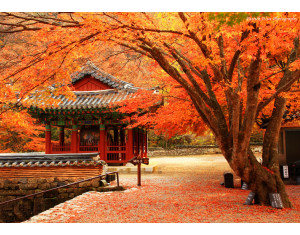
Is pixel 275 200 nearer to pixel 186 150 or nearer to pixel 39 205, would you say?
Result: pixel 39 205

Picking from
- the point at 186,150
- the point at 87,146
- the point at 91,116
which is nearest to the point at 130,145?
the point at 87,146

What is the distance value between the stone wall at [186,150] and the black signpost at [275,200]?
24500 mm

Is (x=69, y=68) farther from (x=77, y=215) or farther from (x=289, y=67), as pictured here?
(x=289, y=67)

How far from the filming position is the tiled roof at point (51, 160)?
368 inches

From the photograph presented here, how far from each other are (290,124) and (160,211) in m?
6.82

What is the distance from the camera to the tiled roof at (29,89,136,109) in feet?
42.8

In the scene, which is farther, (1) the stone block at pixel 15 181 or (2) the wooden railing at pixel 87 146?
(2) the wooden railing at pixel 87 146

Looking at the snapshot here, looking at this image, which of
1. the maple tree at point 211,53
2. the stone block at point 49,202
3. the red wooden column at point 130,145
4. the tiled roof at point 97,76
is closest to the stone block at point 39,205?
the stone block at point 49,202

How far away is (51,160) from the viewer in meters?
9.73

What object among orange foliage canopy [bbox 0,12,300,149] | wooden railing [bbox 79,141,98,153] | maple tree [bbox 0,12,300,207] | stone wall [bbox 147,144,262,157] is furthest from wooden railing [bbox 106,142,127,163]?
stone wall [bbox 147,144,262,157]

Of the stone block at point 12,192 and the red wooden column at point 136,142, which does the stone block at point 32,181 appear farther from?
the red wooden column at point 136,142

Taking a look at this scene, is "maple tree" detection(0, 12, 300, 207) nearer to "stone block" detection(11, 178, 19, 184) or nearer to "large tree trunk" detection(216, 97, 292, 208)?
"large tree trunk" detection(216, 97, 292, 208)

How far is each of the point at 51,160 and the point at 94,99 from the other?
4.97 m

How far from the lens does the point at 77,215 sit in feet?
18.4
